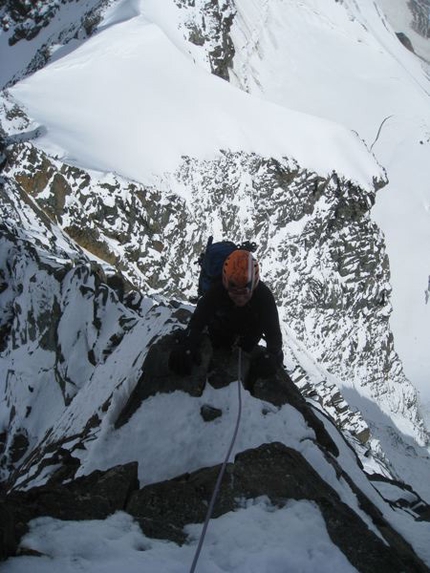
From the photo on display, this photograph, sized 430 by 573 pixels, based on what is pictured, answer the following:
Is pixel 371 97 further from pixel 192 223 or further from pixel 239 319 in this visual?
pixel 239 319

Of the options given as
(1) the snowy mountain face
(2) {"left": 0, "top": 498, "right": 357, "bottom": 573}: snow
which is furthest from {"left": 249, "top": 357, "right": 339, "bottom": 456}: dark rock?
(2) {"left": 0, "top": 498, "right": 357, "bottom": 573}: snow

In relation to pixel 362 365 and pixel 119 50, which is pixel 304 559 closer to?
pixel 119 50

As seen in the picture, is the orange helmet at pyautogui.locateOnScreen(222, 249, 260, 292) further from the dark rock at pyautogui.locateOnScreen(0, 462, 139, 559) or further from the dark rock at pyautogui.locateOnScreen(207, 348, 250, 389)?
the dark rock at pyautogui.locateOnScreen(0, 462, 139, 559)

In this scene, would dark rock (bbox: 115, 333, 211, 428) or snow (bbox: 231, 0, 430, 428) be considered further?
snow (bbox: 231, 0, 430, 428)

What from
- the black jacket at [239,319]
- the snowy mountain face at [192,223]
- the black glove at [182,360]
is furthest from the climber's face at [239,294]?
the snowy mountain face at [192,223]

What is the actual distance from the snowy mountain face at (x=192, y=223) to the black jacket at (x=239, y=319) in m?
0.59

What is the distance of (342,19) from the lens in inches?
2311

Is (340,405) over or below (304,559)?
below

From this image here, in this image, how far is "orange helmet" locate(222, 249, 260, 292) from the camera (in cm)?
497

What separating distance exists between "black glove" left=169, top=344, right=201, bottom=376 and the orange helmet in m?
0.78

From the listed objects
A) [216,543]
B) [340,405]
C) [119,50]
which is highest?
[119,50]

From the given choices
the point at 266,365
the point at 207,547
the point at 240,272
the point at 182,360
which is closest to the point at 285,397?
the point at 266,365

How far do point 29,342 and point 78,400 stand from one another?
4.20 meters

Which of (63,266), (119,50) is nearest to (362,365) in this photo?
(119,50)
